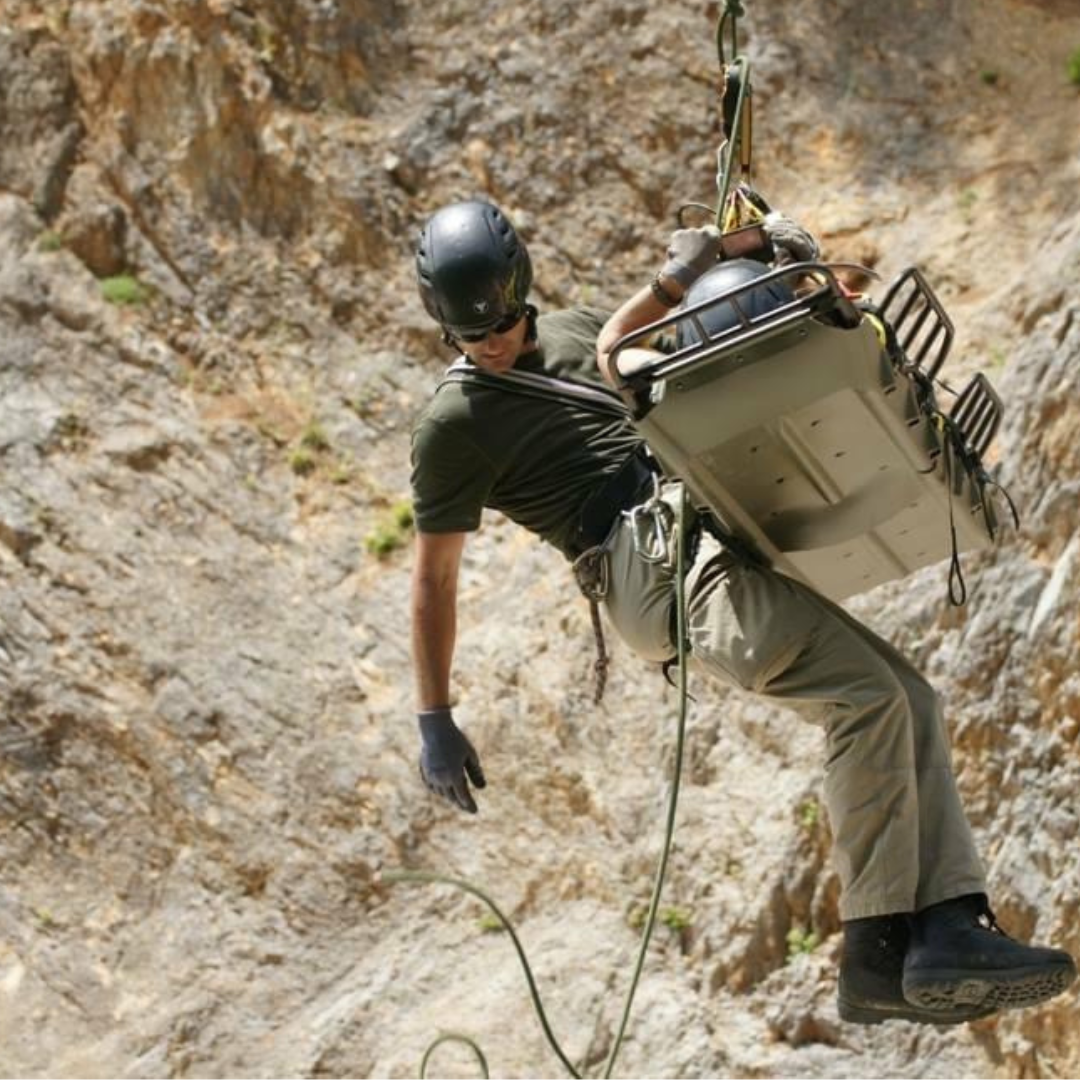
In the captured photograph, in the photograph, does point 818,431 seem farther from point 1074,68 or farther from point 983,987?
point 1074,68

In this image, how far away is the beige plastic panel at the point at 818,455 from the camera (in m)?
5.16

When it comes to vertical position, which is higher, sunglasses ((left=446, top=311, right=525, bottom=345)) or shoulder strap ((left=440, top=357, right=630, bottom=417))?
sunglasses ((left=446, top=311, right=525, bottom=345))

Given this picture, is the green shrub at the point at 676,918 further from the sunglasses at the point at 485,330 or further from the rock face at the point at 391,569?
the sunglasses at the point at 485,330

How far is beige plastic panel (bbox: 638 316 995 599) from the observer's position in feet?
16.9

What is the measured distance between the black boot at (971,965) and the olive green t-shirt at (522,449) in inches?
59.7

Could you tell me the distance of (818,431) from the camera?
17.4ft

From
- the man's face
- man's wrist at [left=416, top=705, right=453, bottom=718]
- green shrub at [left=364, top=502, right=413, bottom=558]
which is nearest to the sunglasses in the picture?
the man's face

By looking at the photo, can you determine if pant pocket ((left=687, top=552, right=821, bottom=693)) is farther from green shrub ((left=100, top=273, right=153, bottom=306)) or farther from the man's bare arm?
green shrub ((left=100, top=273, right=153, bottom=306))

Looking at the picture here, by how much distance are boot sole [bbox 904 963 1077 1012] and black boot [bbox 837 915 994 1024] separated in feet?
0.16

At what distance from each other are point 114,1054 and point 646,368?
513cm

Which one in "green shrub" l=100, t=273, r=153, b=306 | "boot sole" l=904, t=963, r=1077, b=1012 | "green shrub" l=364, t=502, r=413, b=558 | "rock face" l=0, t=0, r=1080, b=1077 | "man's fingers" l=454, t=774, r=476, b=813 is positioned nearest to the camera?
"boot sole" l=904, t=963, r=1077, b=1012

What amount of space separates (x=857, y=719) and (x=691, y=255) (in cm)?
128

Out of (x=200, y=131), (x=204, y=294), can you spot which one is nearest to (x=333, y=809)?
(x=204, y=294)

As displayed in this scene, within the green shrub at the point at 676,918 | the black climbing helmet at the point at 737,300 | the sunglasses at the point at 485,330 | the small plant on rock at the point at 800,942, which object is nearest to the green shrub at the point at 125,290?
the green shrub at the point at 676,918
